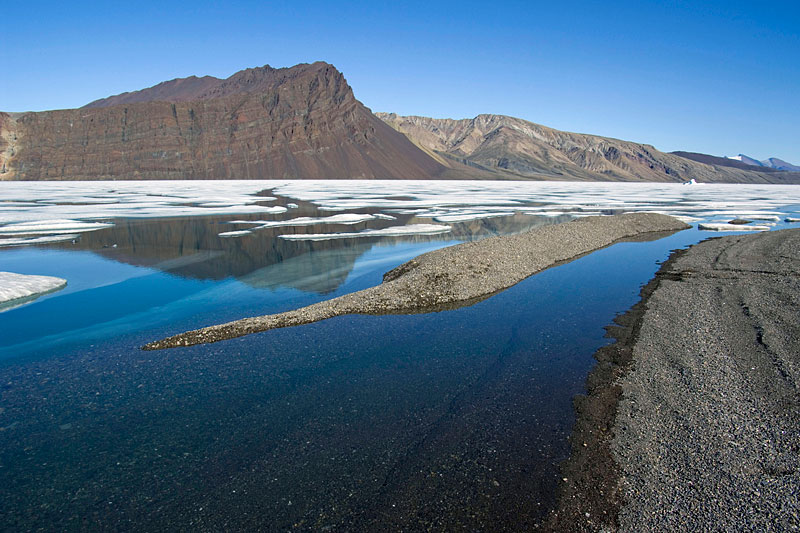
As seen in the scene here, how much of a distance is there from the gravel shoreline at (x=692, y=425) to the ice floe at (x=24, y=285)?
1274cm

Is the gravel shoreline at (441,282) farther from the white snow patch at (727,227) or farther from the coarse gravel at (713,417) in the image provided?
the white snow patch at (727,227)

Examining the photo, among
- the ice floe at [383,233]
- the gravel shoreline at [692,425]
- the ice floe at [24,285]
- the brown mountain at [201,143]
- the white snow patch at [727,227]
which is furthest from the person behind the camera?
the brown mountain at [201,143]

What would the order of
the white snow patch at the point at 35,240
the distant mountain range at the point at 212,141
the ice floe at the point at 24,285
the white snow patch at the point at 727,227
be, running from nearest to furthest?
the ice floe at the point at 24,285 → the white snow patch at the point at 35,240 → the white snow patch at the point at 727,227 → the distant mountain range at the point at 212,141

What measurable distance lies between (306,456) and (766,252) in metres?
17.9

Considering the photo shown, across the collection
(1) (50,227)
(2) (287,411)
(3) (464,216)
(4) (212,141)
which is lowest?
(2) (287,411)

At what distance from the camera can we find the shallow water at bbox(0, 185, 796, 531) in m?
4.70

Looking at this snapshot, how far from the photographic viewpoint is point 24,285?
40.0 ft

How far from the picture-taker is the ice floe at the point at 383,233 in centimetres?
2136

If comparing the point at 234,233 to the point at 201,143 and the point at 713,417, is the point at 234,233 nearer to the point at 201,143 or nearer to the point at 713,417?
the point at 713,417

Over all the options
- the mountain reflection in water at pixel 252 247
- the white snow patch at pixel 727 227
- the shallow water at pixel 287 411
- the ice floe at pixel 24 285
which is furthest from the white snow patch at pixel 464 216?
the ice floe at pixel 24 285

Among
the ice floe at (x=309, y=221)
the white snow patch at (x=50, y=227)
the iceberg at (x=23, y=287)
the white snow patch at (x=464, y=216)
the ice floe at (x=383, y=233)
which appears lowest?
the iceberg at (x=23, y=287)

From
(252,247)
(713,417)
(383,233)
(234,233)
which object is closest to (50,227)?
(234,233)

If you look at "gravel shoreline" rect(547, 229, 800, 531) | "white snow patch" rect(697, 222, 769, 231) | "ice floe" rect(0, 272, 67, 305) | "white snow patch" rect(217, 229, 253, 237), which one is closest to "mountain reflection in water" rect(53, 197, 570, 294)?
"white snow patch" rect(217, 229, 253, 237)

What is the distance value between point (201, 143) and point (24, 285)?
4346 inches
